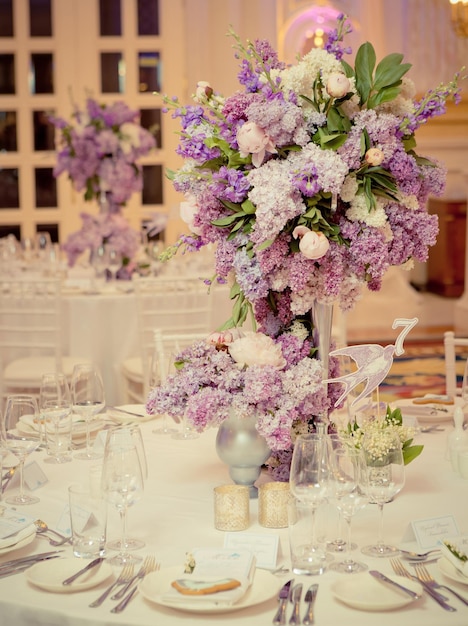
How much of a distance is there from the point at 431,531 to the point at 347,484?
0.25m

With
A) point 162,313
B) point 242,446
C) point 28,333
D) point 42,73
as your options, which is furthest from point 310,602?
point 42,73

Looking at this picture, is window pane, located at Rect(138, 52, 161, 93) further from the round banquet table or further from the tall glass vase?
the tall glass vase

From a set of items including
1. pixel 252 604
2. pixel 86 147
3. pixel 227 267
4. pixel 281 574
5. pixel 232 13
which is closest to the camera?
pixel 252 604

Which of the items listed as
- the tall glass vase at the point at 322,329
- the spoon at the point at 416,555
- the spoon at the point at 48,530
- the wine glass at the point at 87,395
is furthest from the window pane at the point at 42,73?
the spoon at the point at 416,555

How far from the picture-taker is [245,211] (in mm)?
2162

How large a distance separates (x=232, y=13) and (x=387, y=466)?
6.90 metres

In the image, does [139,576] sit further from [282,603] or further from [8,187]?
[8,187]

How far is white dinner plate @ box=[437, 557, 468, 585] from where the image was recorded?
5.59 feet

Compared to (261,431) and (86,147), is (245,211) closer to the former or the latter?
(261,431)

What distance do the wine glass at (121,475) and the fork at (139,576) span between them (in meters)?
0.03

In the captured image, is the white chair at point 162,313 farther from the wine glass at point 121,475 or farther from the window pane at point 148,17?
the window pane at point 148,17

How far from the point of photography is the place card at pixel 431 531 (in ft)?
6.19

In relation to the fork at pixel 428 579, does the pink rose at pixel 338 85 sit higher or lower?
higher

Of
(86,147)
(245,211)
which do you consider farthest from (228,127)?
(86,147)
